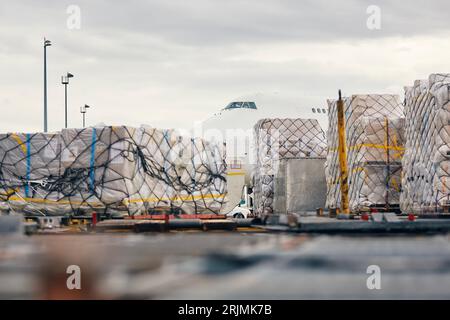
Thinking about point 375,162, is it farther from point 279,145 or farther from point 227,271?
point 227,271

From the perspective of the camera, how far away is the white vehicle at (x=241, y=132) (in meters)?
43.5

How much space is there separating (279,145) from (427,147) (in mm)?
17693

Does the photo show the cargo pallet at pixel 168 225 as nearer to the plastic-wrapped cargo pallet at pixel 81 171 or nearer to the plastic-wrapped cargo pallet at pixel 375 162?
the plastic-wrapped cargo pallet at pixel 81 171

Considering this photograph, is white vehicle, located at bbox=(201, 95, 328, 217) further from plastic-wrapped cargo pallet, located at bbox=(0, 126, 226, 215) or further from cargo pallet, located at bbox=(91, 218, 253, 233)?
cargo pallet, located at bbox=(91, 218, 253, 233)

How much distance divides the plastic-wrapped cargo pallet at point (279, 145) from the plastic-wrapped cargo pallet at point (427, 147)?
15064 millimetres

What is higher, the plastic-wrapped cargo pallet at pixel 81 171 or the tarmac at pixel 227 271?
the plastic-wrapped cargo pallet at pixel 81 171

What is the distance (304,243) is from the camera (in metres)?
12.8

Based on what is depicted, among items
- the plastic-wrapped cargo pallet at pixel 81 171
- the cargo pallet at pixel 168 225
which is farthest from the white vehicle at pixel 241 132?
the cargo pallet at pixel 168 225

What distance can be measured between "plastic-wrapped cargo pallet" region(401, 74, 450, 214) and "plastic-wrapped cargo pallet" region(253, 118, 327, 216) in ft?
49.4

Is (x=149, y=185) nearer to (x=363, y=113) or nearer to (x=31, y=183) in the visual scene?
(x=31, y=183)

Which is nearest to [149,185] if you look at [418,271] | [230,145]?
[418,271]

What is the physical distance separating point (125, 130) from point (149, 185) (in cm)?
233

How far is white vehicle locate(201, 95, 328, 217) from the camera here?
43.5 metres

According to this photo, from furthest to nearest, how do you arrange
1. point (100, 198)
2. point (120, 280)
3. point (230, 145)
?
point (230, 145) < point (100, 198) < point (120, 280)
